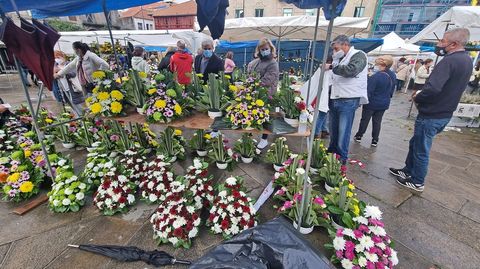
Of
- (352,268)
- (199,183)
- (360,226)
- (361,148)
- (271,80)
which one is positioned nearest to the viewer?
(352,268)

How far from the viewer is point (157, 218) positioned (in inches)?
89.5

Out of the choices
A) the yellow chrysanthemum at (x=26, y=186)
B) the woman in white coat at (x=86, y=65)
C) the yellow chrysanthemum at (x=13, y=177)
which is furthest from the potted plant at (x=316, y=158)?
the woman in white coat at (x=86, y=65)

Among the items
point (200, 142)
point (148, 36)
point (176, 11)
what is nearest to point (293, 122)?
point (200, 142)

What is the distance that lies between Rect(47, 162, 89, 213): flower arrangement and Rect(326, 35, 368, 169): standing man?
3185 millimetres

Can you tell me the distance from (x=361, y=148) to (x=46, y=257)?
16.5 feet

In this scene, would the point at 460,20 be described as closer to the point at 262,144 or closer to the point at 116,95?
the point at 262,144

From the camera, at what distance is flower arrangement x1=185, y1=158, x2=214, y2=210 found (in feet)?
8.03

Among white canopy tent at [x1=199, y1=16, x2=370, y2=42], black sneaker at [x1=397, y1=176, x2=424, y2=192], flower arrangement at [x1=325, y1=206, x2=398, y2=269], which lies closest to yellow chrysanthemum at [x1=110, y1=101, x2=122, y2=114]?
flower arrangement at [x1=325, y1=206, x2=398, y2=269]

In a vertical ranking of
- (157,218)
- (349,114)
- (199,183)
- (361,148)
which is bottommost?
(361,148)

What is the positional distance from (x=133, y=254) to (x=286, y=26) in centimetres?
630

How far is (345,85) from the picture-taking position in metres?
3.11

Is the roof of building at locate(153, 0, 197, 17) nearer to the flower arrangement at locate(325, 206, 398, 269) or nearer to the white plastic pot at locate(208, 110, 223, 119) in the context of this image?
the white plastic pot at locate(208, 110, 223, 119)

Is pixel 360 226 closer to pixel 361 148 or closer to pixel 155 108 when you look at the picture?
pixel 155 108

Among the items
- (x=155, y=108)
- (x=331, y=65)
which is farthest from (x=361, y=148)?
(x=155, y=108)
